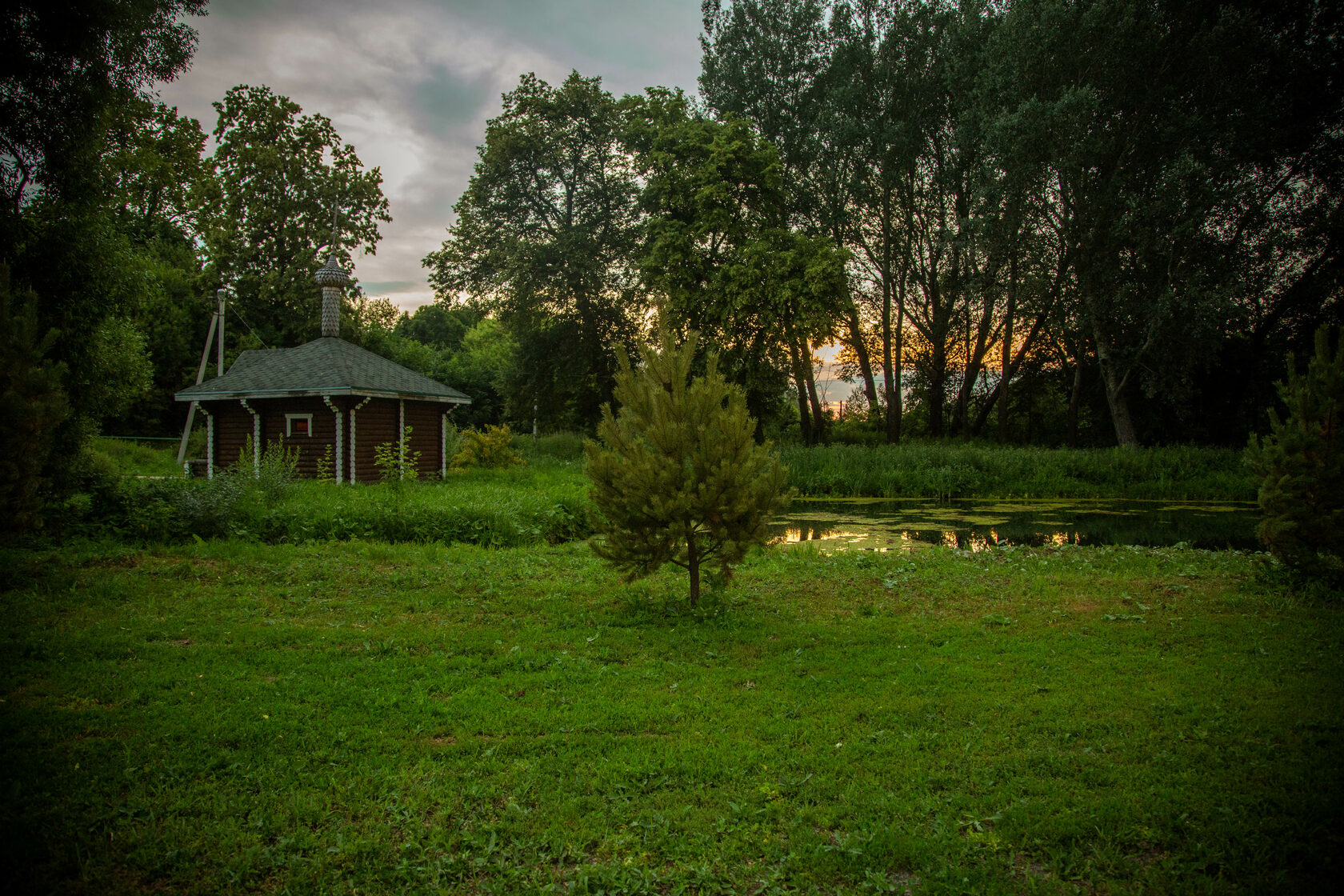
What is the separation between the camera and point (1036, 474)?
21.3 meters

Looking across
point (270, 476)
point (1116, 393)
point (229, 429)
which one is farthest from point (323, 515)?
point (1116, 393)

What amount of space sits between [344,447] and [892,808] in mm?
19189

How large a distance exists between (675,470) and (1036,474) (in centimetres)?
1802

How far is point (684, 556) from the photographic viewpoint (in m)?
7.88

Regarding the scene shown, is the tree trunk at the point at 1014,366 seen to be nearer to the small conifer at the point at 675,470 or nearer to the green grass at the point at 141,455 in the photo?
→ the small conifer at the point at 675,470

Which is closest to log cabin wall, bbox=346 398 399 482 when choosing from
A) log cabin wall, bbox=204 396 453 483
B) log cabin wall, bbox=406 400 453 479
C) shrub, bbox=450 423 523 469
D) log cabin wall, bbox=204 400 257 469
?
log cabin wall, bbox=204 396 453 483

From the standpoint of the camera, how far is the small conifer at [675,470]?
6.95 m

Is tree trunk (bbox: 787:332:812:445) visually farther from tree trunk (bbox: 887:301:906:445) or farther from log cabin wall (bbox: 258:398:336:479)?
log cabin wall (bbox: 258:398:336:479)

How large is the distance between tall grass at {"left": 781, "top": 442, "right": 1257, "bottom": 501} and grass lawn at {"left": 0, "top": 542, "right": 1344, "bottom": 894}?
1373 centimetres

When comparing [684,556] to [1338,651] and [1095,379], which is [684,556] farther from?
[1095,379]

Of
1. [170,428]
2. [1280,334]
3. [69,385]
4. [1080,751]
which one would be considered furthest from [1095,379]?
[170,428]

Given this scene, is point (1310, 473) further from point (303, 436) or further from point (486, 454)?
point (486, 454)

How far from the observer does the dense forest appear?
68.3ft

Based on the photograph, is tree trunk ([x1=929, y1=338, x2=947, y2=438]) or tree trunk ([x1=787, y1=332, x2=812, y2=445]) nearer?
tree trunk ([x1=787, y1=332, x2=812, y2=445])
